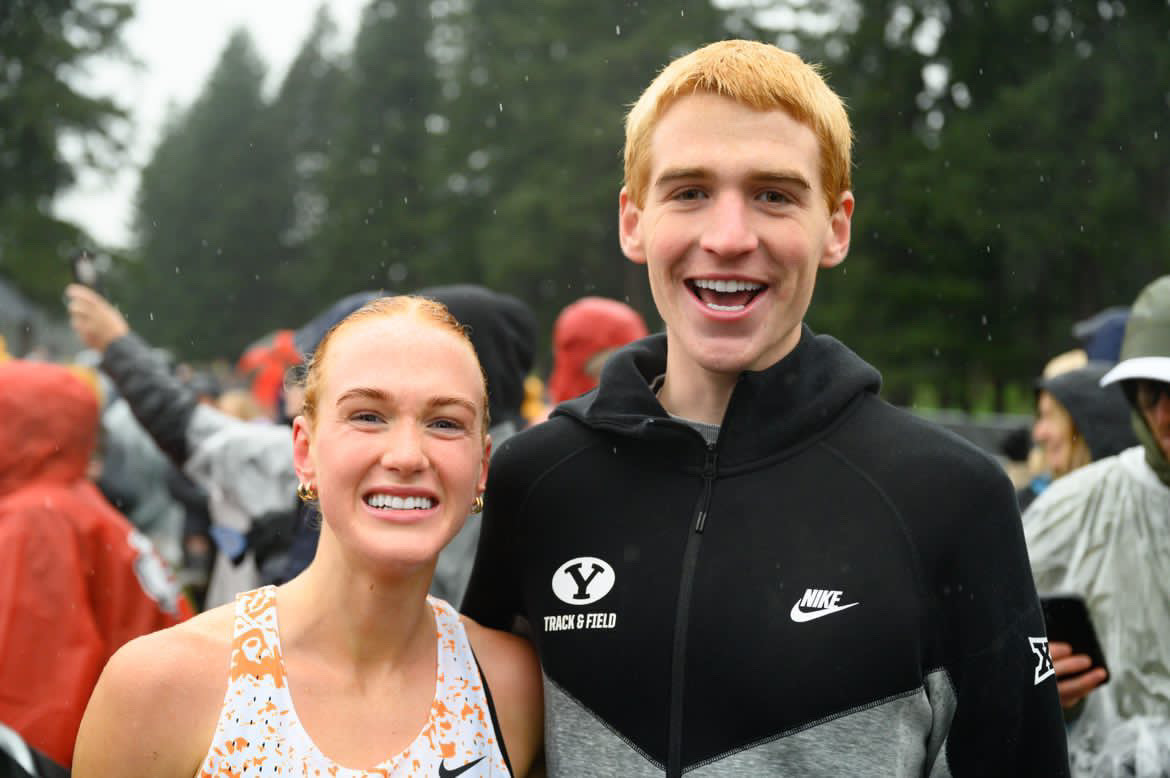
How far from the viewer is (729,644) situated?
248 cm

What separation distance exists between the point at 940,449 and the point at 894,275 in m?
25.8

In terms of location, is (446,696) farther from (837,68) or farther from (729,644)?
(837,68)

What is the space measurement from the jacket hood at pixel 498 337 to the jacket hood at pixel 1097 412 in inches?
83.7

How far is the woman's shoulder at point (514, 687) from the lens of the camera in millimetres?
2662

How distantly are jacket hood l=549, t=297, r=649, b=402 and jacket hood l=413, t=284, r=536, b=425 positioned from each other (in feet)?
6.02

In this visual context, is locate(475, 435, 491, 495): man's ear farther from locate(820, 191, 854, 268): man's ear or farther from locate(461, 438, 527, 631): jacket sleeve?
locate(820, 191, 854, 268): man's ear

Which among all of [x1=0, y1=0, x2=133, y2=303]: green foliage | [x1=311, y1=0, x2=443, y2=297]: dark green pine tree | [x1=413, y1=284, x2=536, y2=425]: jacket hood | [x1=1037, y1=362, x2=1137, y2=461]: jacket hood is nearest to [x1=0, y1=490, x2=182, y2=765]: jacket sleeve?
[x1=413, y1=284, x2=536, y2=425]: jacket hood

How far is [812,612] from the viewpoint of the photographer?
8.08 ft

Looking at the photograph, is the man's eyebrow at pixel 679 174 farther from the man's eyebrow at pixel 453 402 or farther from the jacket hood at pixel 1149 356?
the jacket hood at pixel 1149 356

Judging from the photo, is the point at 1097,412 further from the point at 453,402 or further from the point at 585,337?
the point at 453,402

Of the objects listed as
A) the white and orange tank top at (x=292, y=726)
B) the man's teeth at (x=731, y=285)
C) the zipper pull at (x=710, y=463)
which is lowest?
the white and orange tank top at (x=292, y=726)

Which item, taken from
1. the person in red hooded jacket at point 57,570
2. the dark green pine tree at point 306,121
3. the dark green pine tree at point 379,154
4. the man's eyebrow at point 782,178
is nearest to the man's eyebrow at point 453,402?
the man's eyebrow at point 782,178

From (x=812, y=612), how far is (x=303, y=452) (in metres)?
1.07

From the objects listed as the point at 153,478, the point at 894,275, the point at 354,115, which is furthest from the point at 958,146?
the point at 354,115
